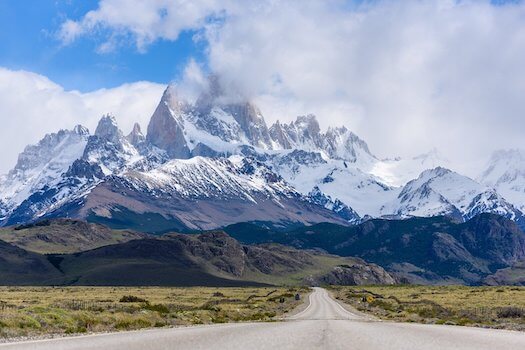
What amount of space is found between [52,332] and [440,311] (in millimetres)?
54248

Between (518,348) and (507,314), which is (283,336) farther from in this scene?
(507,314)

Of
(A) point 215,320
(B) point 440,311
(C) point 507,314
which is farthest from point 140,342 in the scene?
(B) point 440,311

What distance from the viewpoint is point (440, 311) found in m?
82.1

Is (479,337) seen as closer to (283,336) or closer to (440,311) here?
(283,336)

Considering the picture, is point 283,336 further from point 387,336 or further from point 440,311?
point 440,311

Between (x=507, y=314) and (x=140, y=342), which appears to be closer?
(x=140, y=342)

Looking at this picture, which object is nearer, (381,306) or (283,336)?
(283,336)

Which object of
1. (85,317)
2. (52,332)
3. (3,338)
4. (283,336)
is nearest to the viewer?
(283,336)

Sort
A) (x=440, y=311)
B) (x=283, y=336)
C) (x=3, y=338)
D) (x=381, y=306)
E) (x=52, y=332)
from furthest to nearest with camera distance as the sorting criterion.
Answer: (x=381, y=306)
(x=440, y=311)
(x=52, y=332)
(x=3, y=338)
(x=283, y=336)

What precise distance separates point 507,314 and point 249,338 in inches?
1792

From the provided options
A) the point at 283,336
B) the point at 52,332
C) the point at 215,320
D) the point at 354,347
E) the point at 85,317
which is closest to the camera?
the point at 354,347

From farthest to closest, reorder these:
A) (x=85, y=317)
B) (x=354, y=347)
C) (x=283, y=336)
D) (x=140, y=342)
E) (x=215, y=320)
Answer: (x=215, y=320) → (x=85, y=317) → (x=283, y=336) → (x=140, y=342) → (x=354, y=347)

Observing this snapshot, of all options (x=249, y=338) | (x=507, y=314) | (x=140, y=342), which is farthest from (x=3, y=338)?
(x=507, y=314)

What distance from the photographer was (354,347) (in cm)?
2672
